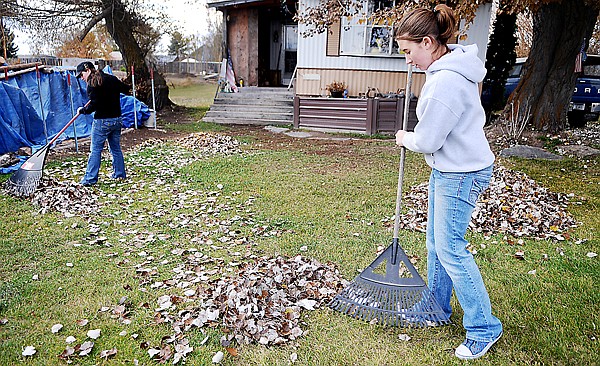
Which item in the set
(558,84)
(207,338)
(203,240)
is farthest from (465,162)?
(558,84)

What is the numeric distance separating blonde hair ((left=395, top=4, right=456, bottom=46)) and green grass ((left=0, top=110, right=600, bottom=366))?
1.74 meters

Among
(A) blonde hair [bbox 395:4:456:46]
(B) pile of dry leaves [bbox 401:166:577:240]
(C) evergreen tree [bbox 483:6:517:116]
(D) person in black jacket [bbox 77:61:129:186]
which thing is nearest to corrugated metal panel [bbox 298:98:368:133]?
(C) evergreen tree [bbox 483:6:517:116]

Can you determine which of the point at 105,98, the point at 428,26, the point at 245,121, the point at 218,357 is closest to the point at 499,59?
the point at 245,121

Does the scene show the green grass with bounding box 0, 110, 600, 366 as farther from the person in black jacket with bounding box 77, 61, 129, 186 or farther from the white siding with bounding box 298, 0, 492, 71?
the white siding with bounding box 298, 0, 492, 71

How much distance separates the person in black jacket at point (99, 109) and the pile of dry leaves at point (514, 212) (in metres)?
3.96

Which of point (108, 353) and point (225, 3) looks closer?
point (108, 353)

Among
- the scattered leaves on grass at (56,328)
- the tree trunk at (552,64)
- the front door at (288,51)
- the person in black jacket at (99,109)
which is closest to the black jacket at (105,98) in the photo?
the person in black jacket at (99,109)

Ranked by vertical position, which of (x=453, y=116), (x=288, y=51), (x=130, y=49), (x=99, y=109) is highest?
(x=288, y=51)

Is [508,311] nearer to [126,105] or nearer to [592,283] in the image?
[592,283]

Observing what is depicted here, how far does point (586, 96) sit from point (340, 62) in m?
6.78

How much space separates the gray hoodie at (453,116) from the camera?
2.07 m

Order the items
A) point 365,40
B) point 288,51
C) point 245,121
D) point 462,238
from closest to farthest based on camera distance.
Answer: point 462,238 → point 365,40 → point 245,121 → point 288,51

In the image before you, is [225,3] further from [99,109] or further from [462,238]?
[462,238]

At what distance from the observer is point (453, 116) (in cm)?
208
